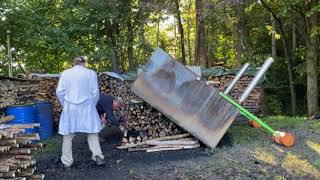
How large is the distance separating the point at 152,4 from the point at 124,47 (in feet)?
7.11

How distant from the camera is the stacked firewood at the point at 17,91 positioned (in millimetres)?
10602

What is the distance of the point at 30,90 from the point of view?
1185 cm

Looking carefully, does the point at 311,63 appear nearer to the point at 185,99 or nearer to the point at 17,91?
the point at 185,99

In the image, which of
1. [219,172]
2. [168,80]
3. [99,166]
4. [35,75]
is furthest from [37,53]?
[219,172]

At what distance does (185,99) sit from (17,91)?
5083 millimetres

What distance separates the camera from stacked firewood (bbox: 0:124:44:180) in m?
5.35

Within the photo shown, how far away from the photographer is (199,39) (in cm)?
1725

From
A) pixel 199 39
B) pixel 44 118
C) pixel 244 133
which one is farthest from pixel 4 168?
pixel 199 39

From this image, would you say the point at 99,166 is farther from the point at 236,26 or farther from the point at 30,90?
the point at 236,26

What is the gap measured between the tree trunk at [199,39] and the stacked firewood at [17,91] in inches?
249

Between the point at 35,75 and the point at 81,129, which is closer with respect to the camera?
the point at 81,129

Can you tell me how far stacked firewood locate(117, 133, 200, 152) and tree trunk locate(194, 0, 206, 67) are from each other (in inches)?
302

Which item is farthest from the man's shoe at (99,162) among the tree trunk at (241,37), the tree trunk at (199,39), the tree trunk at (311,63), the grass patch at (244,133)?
the tree trunk at (241,37)

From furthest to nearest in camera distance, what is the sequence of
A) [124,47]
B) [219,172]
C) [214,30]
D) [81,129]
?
[214,30], [124,47], [81,129], [219,172]
